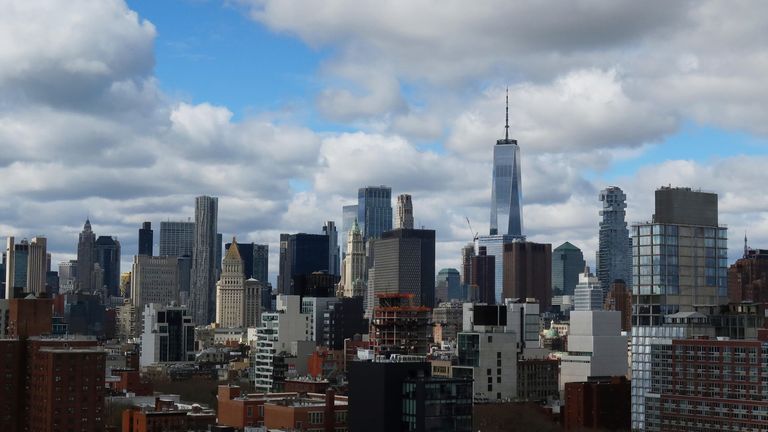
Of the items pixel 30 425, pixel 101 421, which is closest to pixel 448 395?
pixel 101 421

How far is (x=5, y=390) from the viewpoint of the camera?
618 feet

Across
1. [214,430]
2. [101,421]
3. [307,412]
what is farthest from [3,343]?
[307,412]

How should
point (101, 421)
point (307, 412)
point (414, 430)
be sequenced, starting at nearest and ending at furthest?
point (414, 430) < point (101, 421) < point (307, 412)

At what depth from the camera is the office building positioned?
141 m

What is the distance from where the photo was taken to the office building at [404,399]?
141125mm

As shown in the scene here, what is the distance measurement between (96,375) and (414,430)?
204 feet

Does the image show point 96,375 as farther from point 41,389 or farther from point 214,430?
point 214,430

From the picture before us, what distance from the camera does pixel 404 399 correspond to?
14175 centimetres

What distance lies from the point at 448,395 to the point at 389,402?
7008 mm

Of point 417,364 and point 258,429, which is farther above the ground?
point 417,364

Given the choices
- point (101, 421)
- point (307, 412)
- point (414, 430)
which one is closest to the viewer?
point (414, 430)

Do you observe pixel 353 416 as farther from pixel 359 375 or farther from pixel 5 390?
pixel 5 390

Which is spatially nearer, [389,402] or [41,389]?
[389,402]

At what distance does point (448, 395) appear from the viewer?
143 m
